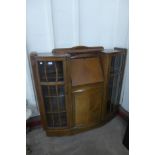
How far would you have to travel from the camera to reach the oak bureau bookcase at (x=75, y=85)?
5.75 ft

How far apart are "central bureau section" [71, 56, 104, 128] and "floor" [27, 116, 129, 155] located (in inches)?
7.5

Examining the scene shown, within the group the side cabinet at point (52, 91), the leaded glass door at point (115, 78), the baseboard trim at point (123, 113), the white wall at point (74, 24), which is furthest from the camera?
the baseboard trim at point (123, 113)

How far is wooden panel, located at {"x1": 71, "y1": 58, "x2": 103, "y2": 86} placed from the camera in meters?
1.89

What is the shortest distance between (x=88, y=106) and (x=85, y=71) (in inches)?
19.1

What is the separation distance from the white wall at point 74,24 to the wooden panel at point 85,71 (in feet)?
1.02

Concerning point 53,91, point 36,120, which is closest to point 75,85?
point 53,91

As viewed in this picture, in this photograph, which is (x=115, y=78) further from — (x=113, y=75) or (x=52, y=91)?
(x=52, y=91)

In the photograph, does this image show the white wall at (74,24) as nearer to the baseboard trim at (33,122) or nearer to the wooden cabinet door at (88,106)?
the baseboard trim at (33,122)

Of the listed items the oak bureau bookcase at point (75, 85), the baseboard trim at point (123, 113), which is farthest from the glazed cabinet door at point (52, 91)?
the baseboard trim at point (123, 113)

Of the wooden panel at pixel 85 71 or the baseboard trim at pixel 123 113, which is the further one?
the baseboard trim at pixel 123 113

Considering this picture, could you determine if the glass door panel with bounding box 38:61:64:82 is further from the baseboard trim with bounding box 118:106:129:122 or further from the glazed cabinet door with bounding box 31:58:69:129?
the baseboard trim with bounding box 118:106:129:122
